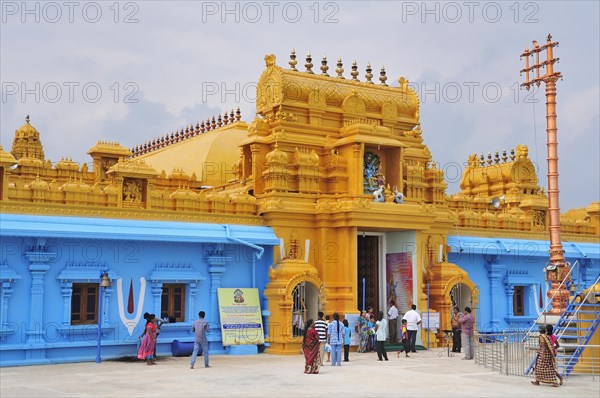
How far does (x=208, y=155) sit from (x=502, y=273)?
11868mm

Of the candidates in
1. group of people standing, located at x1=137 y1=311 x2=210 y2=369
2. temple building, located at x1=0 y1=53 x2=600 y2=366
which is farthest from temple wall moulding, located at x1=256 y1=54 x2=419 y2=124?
group of people standing, located at x1=137 y1=311 x2=210 y2=369

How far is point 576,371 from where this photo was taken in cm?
1684

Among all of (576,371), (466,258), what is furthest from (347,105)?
(576,371)

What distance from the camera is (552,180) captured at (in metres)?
21.4

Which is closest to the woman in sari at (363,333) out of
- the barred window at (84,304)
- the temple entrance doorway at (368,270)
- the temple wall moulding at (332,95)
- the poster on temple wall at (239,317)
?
the temple entrance doorway at (368,270)

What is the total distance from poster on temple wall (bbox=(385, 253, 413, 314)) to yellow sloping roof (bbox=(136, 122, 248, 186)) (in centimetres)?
754

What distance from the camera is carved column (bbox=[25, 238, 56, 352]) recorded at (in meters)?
18.7

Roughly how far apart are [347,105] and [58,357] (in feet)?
38.5

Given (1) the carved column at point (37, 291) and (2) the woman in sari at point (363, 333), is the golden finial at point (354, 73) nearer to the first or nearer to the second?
(2) the woman in sari at point (363, 333)

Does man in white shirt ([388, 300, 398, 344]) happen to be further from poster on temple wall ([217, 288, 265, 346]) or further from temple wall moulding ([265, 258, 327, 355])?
poster on temple wall ([217, 288, 265, 346])

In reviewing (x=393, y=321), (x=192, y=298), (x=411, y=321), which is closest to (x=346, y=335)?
(x=411, y=321)

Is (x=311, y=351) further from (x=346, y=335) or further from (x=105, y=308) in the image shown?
(x=105, y=308)

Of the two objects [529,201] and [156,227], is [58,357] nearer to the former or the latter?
[156,227]

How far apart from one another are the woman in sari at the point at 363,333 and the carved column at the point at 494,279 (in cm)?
673
